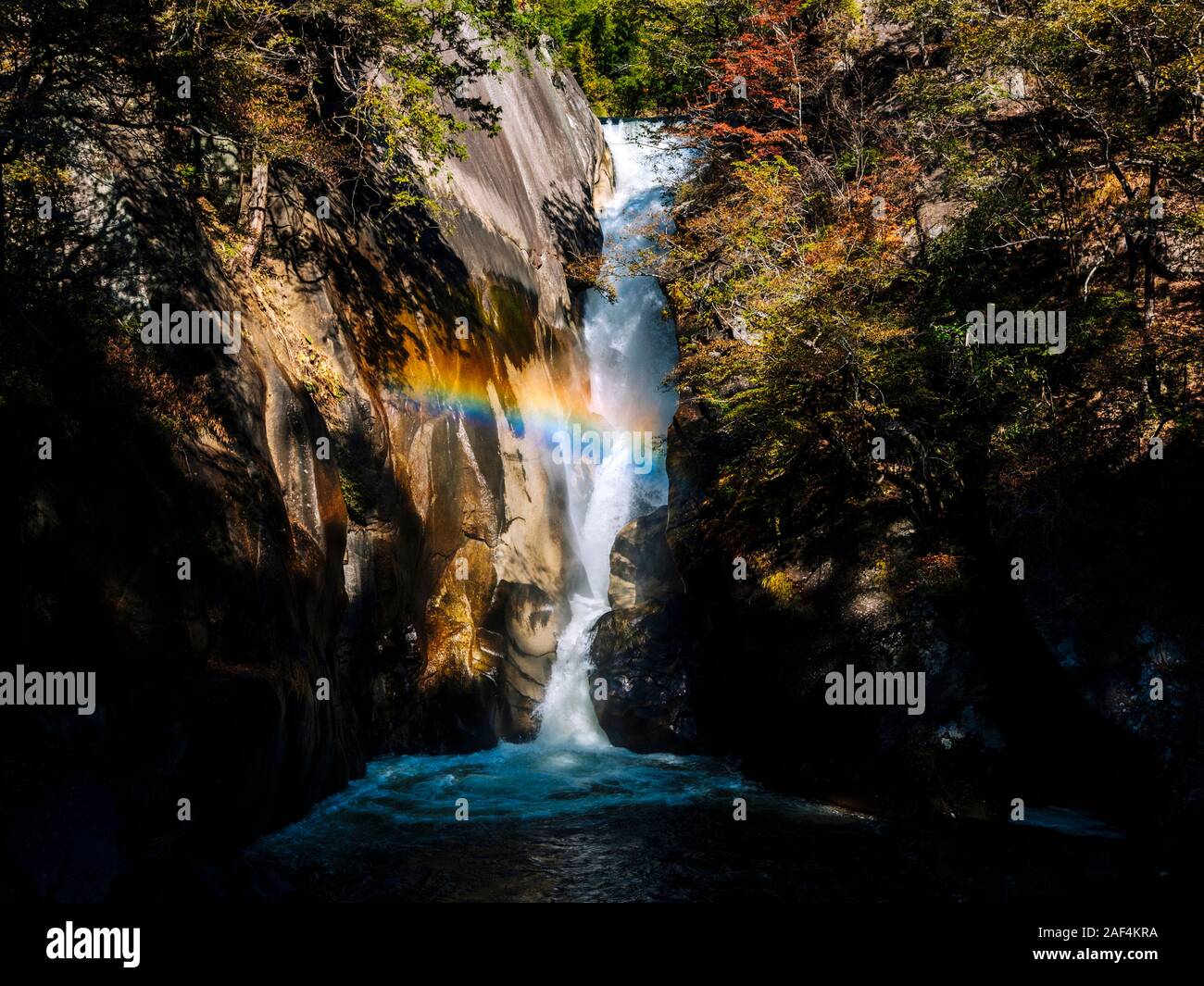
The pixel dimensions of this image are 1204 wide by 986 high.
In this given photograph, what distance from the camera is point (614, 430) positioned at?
22.5m

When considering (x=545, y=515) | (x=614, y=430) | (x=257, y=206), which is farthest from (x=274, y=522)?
(x=614, y=430)

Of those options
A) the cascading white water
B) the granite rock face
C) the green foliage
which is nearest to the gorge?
the granite rock face

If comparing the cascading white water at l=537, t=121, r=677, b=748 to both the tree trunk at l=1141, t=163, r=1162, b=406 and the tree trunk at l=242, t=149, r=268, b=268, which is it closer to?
the tree trunk at l=242, t=149, r=268, b=268

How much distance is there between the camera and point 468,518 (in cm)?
1451

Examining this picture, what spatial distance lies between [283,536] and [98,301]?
2969 mm

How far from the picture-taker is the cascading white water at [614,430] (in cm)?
1538

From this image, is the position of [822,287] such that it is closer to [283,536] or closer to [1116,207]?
[1116,207]

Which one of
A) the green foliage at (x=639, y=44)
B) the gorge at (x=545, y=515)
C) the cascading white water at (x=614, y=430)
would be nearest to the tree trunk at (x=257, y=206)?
the gorge at (x=545, y=515)

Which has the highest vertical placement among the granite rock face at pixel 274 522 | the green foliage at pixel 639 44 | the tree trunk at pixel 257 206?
the green foliage at pixel 639 44

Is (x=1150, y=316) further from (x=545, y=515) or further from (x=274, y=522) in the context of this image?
(x=545, y=515)

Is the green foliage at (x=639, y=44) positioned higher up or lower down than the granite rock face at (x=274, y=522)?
higher up

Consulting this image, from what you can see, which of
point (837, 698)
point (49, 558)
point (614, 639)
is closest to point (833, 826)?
point (837, 698)

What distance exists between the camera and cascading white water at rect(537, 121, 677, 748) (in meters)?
15.4

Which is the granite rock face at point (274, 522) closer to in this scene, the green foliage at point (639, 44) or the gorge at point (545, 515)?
the gorge at point (545, 515)
